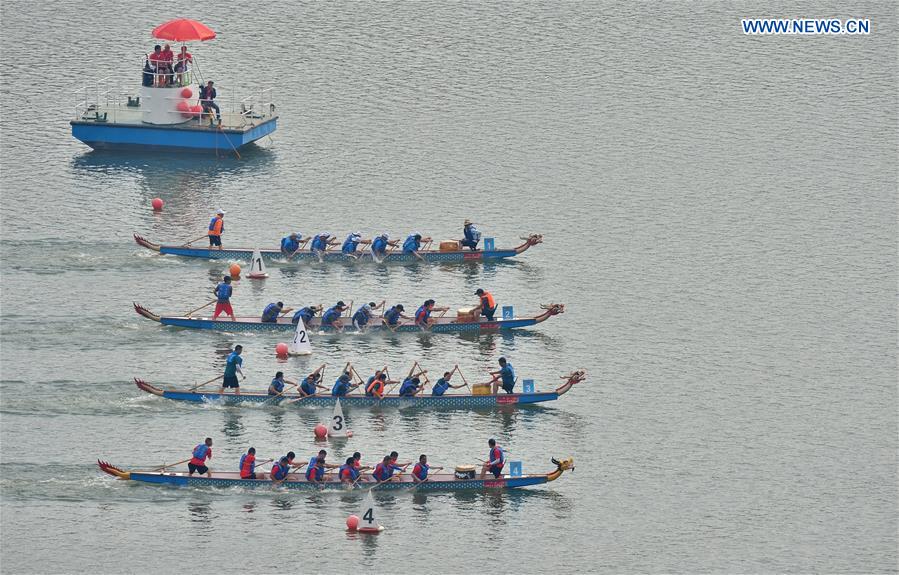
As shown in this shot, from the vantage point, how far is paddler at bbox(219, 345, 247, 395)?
87562 mm

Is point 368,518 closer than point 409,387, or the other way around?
point 368,518

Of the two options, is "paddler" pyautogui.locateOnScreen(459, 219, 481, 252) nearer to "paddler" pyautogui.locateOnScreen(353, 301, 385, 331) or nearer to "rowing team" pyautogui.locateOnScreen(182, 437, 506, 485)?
"paddler" pyautogui.locateOnScreen(353, 301, 385, 331)

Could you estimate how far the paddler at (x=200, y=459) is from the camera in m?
79.9

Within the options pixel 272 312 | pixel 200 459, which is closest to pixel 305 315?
pixel 272 312

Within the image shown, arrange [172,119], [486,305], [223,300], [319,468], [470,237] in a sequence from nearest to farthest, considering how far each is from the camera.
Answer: [319,468]
[223,300]
[486,305]
[470,237]
[172,119]

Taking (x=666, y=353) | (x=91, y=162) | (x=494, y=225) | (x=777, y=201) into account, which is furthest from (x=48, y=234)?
(x=777, y=201)

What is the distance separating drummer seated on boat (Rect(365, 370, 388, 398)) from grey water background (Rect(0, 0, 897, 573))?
0.95 meters

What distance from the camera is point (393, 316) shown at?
96000mm

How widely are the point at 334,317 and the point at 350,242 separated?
33.1ft

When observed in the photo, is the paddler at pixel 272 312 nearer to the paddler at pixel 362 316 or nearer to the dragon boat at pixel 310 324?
the dragon boat at pixel 310 324

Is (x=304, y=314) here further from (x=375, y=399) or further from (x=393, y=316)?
(x=375, y=399)

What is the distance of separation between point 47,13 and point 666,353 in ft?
238

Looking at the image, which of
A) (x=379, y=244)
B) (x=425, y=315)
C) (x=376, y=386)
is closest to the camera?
(x=376, y=386)

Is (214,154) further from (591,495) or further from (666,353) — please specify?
(591,495)
